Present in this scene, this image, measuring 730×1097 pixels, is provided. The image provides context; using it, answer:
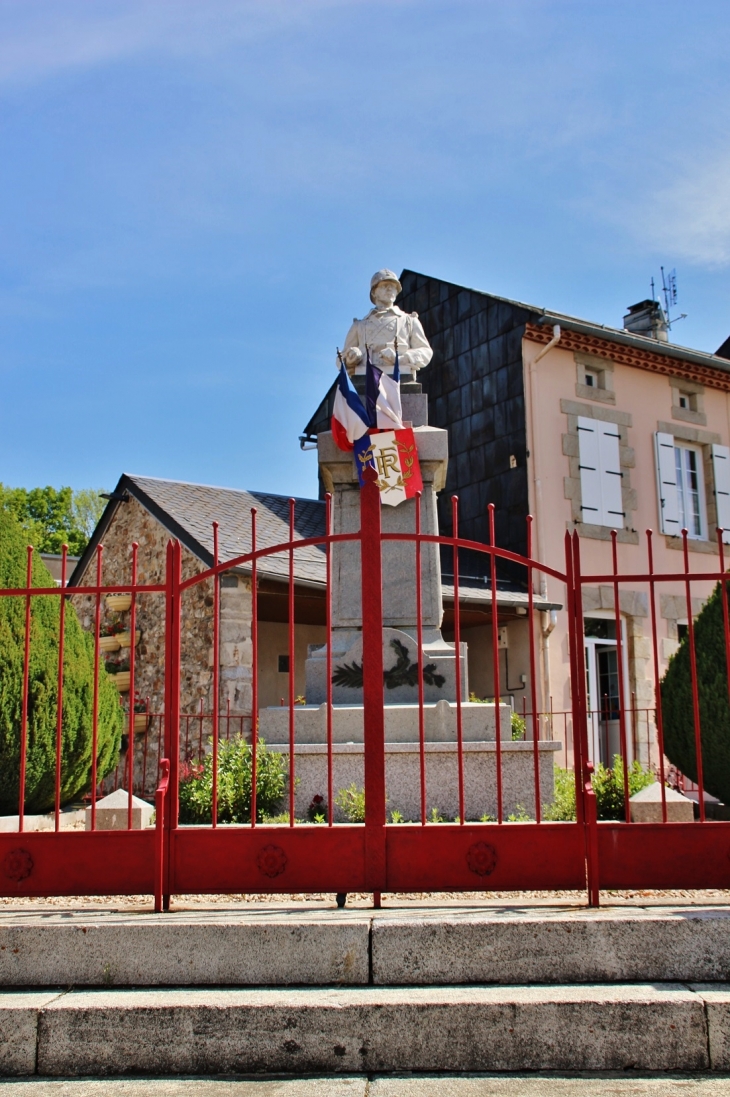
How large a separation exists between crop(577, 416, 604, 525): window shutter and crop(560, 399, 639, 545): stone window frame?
2.2 inches

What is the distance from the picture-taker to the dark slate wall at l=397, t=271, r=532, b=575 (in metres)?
13.5

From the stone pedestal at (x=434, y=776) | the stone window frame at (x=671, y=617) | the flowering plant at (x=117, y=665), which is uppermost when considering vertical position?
the stone window frame at (x=671, y=617)

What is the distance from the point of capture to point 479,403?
1437cm

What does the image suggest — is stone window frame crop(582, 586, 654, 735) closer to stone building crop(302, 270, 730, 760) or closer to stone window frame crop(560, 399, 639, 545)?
stone building crop(302, 270, 730, 760)

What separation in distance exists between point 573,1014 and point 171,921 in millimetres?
1275

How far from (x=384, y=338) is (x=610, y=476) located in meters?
7.38

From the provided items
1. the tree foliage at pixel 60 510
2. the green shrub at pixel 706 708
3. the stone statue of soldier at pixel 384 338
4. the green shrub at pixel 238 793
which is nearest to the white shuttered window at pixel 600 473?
the green shrub at pixel 706 708

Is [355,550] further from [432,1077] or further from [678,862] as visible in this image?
[432,1077]

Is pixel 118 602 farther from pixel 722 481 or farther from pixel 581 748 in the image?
pixel 581 748

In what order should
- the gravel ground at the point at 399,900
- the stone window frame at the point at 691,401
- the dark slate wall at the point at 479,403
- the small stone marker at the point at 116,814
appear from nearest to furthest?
the gravel ground at the point at 399,900
the small stone marker at the point at 116,814
the dark slate wall at the point at 479,403
the stone window frame at the point at 691,401

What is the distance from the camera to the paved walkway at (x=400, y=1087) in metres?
2.73

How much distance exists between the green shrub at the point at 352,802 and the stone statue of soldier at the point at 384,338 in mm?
2850

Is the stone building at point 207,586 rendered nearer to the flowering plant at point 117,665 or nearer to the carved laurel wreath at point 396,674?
the flowering plant at point 117,665

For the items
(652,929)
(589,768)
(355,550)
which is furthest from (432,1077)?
(355,550)
